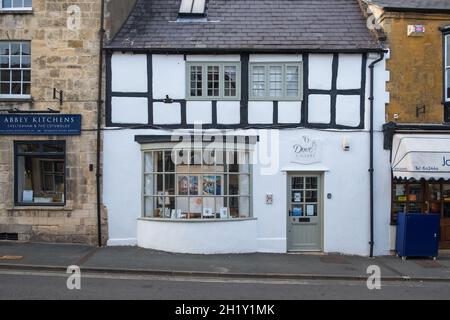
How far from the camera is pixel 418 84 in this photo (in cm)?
1533

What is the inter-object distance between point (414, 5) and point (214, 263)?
910cm

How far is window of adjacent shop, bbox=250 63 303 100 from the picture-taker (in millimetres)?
15180

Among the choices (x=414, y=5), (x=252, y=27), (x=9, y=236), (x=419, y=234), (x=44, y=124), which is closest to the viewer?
(x=419, y=234)

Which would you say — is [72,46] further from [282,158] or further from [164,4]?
[282,158]

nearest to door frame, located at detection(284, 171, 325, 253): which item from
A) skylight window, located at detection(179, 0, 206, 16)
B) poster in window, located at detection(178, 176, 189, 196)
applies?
poster in window, located at detection(178, 176, 189, 196)

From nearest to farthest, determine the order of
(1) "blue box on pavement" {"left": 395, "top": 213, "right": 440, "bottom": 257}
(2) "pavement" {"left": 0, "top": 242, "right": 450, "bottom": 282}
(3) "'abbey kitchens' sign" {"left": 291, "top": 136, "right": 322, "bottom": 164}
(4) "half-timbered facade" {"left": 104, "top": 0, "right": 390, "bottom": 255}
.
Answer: (2) "pavement" {"left": 0, "top": 242, "right": 450, "bottom": 282}
(1) "blue box on pavement" {"left": 395, "top": 213, "right": 440, "bottom": 257}
(4) "half-timbered facade" {"left": 104, "top": 0, "right": 390, "bottom": 255}
(3) "'abbey kitchens' sign" {"left": 291, "top": 136, "right": 322, "bottom": 164}

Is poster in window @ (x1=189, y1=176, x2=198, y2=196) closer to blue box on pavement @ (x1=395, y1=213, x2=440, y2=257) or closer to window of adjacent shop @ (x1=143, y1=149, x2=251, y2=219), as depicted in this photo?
window of adjacent shop @ (x1=143, y1=149, x2=251, y2=219)

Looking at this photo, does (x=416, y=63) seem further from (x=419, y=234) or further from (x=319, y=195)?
(x=419, y=234)

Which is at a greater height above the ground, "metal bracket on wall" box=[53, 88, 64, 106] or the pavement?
"metal bracket on wall" box=[53, 88, 64, 106]

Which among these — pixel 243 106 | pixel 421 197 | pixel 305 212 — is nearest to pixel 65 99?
pixel 243 106

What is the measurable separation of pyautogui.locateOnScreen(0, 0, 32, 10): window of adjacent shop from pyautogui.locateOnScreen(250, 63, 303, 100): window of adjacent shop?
651cm

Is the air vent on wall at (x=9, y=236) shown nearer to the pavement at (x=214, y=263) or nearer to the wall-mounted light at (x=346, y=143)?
the pavement at (x=214, y=263)

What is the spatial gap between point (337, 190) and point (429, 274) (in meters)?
3.49

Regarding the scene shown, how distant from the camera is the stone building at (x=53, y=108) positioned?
49.2ft
